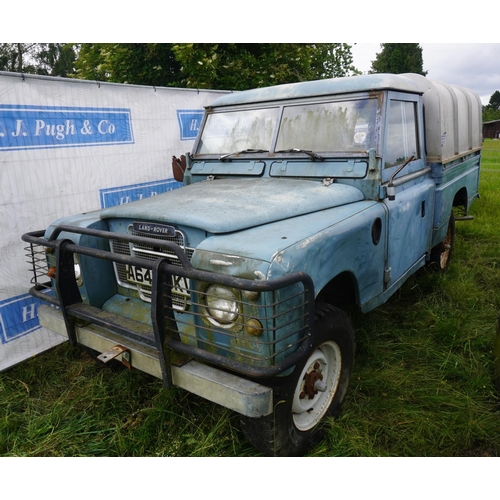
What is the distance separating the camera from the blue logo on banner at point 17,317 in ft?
12.4

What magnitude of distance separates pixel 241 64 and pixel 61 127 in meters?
5.42

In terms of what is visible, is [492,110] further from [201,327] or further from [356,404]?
[201,327]

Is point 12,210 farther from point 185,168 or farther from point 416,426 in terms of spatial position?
point 416,426

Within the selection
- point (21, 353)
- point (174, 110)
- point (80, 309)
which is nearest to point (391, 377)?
point (80, 309)

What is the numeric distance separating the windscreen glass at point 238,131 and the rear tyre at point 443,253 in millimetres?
2385

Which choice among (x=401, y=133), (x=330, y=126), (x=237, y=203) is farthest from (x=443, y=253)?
(x=237, y=203)

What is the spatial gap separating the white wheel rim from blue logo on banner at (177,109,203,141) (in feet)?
12.9

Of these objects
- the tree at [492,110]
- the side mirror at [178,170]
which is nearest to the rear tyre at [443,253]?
the side mirror at [178,170]

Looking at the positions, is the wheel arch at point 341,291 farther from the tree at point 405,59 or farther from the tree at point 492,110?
the tree at point 492,110

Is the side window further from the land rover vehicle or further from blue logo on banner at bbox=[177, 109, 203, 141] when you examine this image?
blue logo on banner at bbox=[177, 109, 203, 141]

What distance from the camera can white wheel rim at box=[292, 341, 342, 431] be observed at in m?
2.51

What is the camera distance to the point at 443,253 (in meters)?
5.14

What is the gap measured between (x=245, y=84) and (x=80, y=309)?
23.9 feet

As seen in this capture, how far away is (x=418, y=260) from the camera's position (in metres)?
4.00
